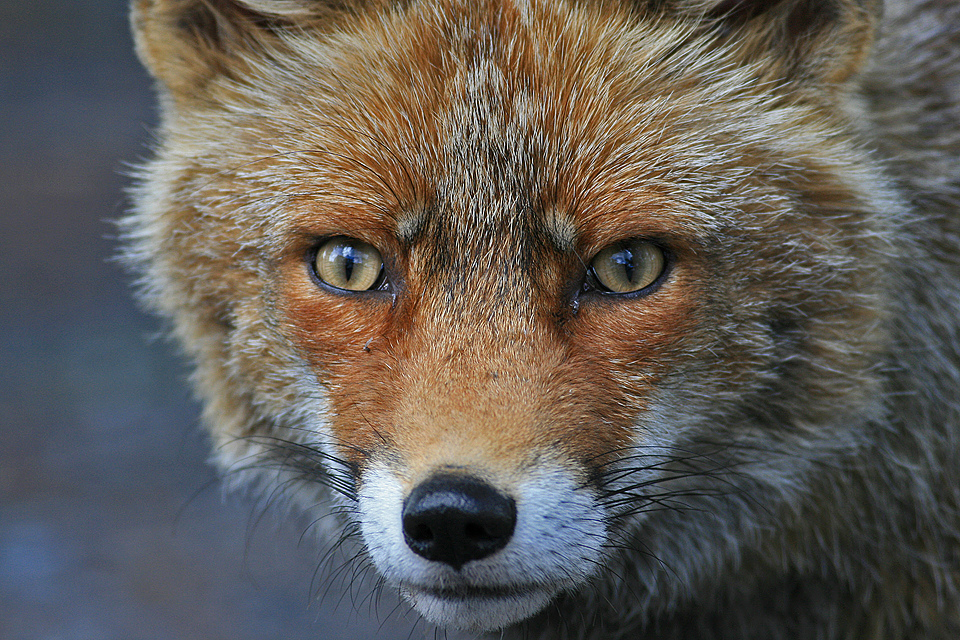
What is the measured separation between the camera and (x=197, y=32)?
136 inches

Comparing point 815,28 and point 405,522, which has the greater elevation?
point 815,28

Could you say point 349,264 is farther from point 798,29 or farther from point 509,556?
point 798,29

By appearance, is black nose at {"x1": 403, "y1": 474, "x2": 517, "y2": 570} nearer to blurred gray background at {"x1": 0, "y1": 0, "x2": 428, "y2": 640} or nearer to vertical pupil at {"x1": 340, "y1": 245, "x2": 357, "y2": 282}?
A: vertical pupil at {"x1": 340, "y1": 245, "x2": 357, "y2": 282}

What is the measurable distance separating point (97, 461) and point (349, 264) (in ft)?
15.2

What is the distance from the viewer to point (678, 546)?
130 inches

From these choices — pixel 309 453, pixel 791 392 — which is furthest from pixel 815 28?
pixel 309 453

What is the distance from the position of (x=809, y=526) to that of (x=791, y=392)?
579 mm

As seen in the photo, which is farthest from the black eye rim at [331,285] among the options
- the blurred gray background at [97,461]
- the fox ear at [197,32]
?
the blurred gray background at [97,461]

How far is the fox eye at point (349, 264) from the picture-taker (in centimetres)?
296

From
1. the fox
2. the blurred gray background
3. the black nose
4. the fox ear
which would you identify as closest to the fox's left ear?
the fox

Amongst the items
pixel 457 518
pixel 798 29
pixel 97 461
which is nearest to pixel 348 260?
pixel 457 518

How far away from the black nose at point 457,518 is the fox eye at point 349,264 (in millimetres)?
829

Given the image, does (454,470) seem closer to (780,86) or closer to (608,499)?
(608,499)

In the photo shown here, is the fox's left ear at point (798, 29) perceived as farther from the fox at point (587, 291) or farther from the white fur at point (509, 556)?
the white fur at point (509, 556)
